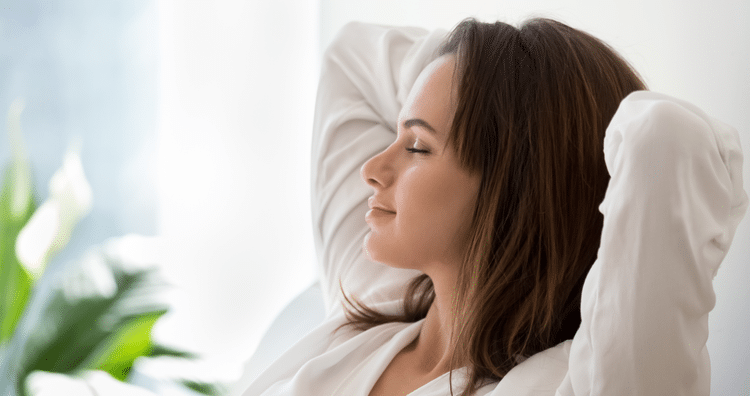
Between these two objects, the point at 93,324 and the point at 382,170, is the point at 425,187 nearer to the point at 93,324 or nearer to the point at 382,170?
the point at 382,170

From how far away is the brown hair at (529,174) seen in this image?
71 centimetres

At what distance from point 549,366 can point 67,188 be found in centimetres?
127

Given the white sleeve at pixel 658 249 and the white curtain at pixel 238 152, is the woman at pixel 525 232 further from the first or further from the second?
the white curtain at pixel 238 152

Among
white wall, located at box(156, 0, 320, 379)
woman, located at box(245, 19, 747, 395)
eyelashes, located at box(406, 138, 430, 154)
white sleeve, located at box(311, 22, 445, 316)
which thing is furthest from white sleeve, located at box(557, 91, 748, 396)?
white wall, located at box(156, 0, 320, 379)

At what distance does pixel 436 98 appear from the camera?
2.56 feet

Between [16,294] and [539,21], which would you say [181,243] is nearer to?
[16,294]

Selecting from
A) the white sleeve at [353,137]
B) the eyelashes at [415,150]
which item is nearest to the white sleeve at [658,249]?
the eyelashes at [415,150]

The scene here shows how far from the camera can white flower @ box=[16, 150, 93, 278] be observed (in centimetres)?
130

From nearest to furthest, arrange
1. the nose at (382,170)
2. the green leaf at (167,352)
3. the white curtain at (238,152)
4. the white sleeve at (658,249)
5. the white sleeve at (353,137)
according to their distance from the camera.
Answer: the white sleeve at (658,249) < the nose at (382,170) < the white sleeve at (353,137) < the green leaf at (167,352) < the white curtain at (238,152)

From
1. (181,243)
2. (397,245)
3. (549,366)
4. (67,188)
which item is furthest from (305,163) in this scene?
(549,366)

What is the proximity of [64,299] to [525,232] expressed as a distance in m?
1.12

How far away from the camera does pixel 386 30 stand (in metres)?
1.14

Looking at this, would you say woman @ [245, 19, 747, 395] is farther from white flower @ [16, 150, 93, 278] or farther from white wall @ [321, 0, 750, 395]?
white flower @ [16, 150, 93, 278]

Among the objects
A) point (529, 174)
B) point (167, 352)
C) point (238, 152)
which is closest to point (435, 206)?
point (529, 174)
